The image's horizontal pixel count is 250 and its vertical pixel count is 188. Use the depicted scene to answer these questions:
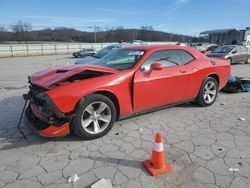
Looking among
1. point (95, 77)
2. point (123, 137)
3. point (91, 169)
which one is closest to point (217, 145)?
point (123, 137)

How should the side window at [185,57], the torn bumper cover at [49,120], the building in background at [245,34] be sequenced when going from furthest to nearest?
the building in background at [245,34]
the side window at [185,57]
the torn bumper cover at [49,120]

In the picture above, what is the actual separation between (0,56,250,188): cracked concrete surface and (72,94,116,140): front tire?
15 centimetres

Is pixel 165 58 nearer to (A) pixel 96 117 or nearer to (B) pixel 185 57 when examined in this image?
(B) pixel 185 57

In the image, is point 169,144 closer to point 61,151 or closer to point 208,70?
point 61,151

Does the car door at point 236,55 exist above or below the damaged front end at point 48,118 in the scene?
above

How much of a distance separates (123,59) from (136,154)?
208 cm

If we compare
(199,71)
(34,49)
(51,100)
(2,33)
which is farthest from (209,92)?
(2,33)

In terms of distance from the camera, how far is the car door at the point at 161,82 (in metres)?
4.05

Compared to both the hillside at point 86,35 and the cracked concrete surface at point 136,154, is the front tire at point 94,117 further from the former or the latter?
the hillside at point 86,35

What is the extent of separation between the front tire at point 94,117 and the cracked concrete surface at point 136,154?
0.15 m

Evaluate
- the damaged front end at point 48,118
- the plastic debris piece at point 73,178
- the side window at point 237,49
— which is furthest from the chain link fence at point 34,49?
the plastic debris piece at point 73,178

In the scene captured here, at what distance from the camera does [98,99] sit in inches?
140

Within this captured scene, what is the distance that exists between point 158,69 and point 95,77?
1124 millimetres

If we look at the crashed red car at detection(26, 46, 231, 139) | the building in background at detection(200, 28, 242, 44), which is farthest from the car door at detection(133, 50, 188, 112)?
the building in background at detection(200, 28, 242, 44)
